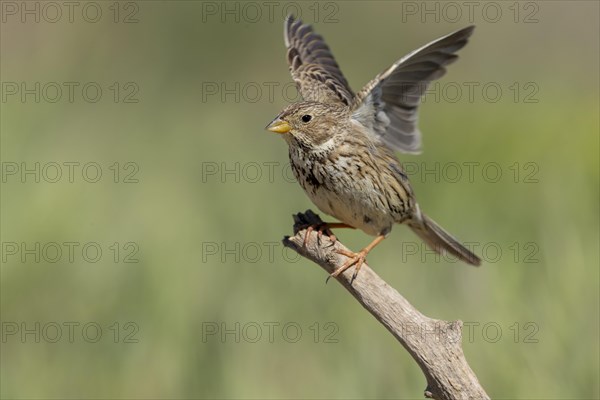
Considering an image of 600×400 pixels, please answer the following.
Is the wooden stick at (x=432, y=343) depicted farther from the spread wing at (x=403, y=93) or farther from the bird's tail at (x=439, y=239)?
the bird's tail at (x=439, y=239)

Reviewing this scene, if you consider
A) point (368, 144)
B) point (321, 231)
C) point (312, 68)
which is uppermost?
point (312, 68)

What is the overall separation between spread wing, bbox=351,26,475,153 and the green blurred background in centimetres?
108

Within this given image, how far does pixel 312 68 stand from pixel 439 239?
56.6 inches

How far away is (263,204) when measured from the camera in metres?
8.76

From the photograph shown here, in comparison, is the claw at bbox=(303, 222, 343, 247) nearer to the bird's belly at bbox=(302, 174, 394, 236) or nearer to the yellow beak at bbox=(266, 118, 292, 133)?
the bird's belly at bbox=(302, 174, 394, 236)

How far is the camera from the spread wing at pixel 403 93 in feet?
20.9

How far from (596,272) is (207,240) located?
265 cm

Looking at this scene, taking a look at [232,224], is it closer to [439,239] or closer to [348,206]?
[439,239]

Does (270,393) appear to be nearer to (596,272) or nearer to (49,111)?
(596,272)

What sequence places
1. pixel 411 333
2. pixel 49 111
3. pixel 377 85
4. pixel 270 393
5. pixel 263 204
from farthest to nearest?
pixel 49 111
pixel 263 204
pixel 270 393
pixel 377 85
pixel 411 333

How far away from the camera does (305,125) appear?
617 centimetres

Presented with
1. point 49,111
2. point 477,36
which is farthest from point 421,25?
point 49,111

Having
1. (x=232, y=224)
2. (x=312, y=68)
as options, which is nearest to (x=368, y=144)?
(x=312, y=68)

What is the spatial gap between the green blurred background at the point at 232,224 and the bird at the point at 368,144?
720 millimetres
